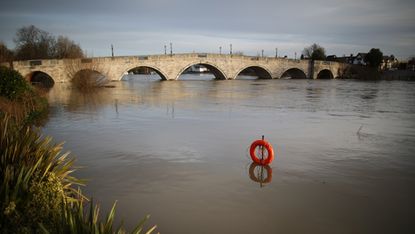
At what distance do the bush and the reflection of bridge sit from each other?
871 inches

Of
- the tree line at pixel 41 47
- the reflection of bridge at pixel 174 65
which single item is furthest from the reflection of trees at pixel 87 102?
the tree line at pixel 41 47

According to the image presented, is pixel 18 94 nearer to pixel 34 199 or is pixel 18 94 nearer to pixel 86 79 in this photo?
pixel 34 199

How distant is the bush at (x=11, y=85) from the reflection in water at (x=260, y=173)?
34.9 feet

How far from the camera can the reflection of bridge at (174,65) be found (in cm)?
4018

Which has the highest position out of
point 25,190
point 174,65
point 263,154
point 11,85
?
point 174,65

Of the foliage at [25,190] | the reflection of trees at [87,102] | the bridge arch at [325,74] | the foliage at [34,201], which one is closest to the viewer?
the foliage at [34,201]

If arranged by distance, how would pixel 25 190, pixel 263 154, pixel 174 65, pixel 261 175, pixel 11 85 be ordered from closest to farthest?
pixel 25 190 → pixel 261 175 → pixel 263 154 → pixel 11 85 → pixel 174 65

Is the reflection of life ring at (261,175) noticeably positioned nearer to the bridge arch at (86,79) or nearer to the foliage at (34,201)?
the foliage at (34,201)

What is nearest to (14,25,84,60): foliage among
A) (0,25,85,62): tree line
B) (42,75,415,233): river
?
(0,25,85,62): tree line

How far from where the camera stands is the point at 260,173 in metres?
6.75

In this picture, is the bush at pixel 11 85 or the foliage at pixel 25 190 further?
the bush at pixel 11 85

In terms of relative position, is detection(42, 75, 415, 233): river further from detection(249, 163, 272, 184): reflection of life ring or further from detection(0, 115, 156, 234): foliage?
detection(0, 115, 156, 234): foliage

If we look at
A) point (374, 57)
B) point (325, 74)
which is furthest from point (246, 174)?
point (374, 57)

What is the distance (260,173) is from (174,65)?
150 ft
